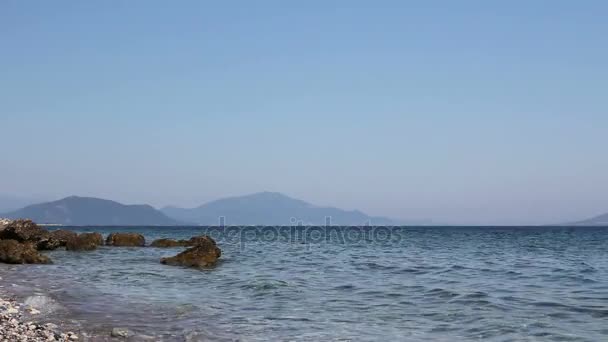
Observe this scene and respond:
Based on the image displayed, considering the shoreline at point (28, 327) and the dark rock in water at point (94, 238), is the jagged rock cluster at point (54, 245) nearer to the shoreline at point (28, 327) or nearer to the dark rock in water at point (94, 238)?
the dark rock in water at point (94, 238)

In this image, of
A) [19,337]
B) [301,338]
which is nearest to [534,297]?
[301,338]

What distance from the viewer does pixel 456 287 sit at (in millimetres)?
25188

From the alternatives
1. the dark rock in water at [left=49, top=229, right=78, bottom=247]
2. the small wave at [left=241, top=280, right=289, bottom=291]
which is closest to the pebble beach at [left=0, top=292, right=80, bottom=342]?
the small wave at [left=241, top=280, right=289, bottom=291]

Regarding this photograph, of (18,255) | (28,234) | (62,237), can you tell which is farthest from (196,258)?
(62,237)

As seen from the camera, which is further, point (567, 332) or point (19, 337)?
point (567, 332)

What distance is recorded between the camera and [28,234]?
44375 millimetres

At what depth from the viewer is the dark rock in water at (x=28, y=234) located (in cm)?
4226

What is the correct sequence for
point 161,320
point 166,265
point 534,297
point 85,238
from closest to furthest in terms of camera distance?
point 161,320, point 534,297, point 166,265, point 85,238

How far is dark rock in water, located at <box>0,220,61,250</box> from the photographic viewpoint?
42.3 metres

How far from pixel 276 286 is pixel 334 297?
4225mm

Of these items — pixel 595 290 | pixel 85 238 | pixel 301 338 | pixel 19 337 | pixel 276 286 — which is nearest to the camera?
pixel 19 337

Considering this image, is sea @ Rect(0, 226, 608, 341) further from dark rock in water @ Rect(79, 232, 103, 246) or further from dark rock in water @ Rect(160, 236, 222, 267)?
dark rock in water @ Rect(79, 232, 103, 246)

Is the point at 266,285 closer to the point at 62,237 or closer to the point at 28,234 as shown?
the point at 28,234

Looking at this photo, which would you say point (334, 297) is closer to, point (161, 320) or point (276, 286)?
point (276, 286)
